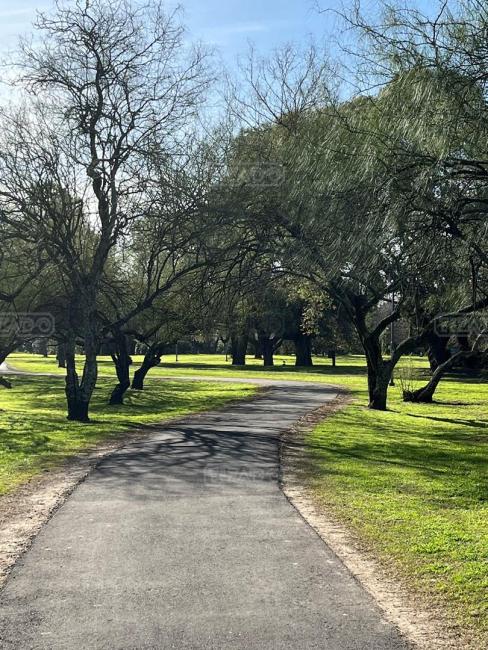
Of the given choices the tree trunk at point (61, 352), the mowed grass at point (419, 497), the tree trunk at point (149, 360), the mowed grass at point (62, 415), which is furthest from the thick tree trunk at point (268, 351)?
the mowed grass at point (419, 497)

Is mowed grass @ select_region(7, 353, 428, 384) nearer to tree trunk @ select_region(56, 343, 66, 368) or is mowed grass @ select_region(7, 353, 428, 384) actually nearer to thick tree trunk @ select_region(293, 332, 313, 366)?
thick tree trunk @ select_region(293, 332, 313, 366)

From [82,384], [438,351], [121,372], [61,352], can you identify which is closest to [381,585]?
[82,384]

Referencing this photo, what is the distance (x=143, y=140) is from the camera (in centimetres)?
1725

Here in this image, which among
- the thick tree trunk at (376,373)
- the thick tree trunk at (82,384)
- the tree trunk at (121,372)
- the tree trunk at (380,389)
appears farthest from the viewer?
the tree trunk at (121,372)

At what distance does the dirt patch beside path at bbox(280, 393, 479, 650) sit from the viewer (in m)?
4.33

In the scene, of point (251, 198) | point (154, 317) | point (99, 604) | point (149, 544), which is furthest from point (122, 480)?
point (154, 317)

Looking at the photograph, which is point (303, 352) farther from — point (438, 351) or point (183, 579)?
point (183, 579)

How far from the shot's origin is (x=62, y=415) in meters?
23.4

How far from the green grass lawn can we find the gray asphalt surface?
0.62 m

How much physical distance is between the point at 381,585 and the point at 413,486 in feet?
16.0

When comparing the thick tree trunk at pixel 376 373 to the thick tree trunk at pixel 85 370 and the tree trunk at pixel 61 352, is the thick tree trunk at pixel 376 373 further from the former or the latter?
the tree trunk at pixel 61 352

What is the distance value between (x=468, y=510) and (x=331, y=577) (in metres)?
3.51

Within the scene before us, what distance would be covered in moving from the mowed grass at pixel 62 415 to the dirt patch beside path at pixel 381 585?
3.94 metres

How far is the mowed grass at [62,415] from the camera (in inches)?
503
